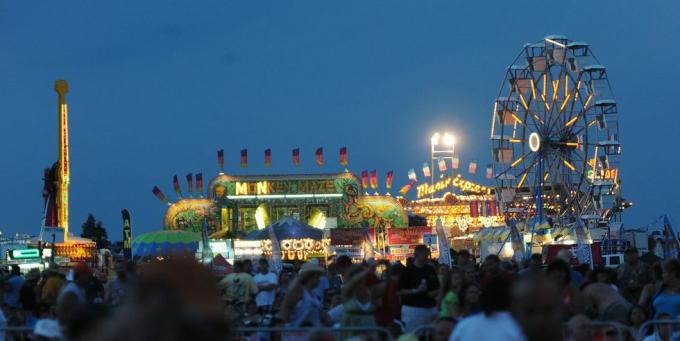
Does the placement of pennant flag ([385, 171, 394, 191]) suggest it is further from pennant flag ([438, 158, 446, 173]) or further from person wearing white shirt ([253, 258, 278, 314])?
person wearing white shirt ([253, 258, 278, 314])

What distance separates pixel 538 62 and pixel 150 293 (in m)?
53.2

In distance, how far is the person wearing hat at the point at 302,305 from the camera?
10797mm

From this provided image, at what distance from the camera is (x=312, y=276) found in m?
11.1

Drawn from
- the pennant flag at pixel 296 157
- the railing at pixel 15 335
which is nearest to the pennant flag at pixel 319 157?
the pennant flag at pixel 296 157

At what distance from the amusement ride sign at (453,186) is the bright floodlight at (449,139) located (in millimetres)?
3600

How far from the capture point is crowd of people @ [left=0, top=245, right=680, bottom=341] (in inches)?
79.7

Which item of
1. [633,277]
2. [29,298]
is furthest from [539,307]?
[29,298]

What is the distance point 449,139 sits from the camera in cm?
8794

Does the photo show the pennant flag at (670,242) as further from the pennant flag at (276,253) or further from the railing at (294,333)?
the railing at (294,333)

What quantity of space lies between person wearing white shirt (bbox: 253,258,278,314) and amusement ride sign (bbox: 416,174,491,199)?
210 feet

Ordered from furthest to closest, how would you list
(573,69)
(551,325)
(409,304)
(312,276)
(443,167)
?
(443,167), (573,69), (409,304), (312,276), (551,325)

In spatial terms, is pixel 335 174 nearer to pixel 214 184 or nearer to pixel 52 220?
pixel 214 184

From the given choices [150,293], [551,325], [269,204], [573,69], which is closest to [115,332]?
[150,293]

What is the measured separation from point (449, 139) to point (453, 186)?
502cm
